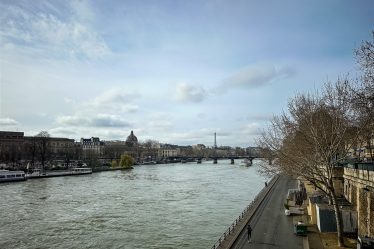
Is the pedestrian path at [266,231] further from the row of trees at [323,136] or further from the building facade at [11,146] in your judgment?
the building facade at [11,146]

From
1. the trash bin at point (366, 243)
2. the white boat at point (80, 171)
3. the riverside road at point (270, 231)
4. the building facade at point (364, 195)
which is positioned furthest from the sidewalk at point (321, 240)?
the white boat at point (80, 171)

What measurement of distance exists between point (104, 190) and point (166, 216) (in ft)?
96.5

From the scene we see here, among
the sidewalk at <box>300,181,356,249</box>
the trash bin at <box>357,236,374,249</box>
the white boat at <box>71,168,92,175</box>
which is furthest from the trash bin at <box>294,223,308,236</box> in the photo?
the white boat at <box>71,168,92,175</box>

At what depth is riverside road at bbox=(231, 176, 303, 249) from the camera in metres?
28.7

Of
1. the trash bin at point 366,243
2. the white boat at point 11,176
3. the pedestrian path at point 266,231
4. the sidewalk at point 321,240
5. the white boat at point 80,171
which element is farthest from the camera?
the white boat at point 80,171

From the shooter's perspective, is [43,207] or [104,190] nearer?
[43,207]

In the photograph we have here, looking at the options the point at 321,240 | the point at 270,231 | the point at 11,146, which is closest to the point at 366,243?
the point at 321,240

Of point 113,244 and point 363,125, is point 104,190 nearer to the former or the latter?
point 113,244

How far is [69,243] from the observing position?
33062 mm

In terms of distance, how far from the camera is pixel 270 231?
33.2 meters

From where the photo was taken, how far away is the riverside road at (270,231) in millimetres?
28672

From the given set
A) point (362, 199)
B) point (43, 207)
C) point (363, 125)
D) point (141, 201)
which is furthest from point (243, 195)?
point (363, 125)

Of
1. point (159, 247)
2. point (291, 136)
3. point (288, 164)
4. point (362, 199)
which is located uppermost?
point (291, 136)

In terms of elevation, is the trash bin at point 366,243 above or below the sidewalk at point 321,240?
above
